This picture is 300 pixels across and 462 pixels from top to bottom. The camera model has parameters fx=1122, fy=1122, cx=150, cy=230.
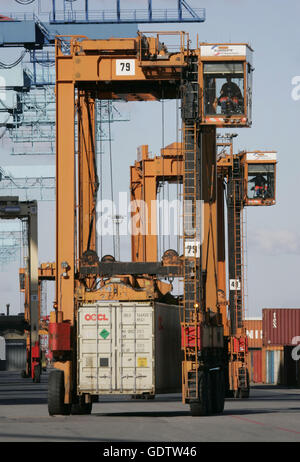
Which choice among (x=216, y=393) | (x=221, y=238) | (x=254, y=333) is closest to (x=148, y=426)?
(x=216, y=393)

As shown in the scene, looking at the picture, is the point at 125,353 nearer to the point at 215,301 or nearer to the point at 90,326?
the point at 90,326

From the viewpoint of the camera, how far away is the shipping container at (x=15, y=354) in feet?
509

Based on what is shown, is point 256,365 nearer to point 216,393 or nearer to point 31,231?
point 31,231

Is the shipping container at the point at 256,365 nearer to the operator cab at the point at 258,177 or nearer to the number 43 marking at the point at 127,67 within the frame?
the operator cab at the point at 258,177

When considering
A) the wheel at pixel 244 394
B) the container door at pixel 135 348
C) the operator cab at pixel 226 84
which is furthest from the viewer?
the wheel at pixel 244 394

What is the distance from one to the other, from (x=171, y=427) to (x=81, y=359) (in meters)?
5.19

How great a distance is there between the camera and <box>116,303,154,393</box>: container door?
28328mm

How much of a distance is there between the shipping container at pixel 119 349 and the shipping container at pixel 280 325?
50.3 m

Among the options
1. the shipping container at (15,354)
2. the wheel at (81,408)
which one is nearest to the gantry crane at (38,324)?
the wheel at (81,408)

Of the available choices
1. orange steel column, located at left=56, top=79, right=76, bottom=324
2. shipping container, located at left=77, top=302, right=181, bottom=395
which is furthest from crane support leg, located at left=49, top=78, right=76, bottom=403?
shipping container, located at left=77, top=302, right=181, bottom=395

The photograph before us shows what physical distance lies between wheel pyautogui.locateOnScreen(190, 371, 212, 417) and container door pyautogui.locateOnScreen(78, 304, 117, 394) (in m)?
2.22

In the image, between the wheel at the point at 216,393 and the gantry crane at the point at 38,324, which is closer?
the wheel at the point at 216,393

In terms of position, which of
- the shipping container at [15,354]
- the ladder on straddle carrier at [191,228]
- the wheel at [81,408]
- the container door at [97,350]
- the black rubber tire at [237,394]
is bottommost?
the shipping container at [15,354]
